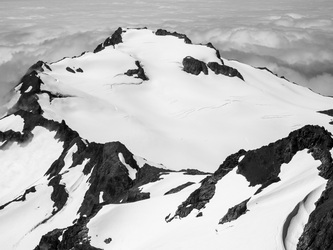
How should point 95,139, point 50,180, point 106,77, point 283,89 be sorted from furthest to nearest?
point 283,89, point 106,77, point 95,139, point 50,180

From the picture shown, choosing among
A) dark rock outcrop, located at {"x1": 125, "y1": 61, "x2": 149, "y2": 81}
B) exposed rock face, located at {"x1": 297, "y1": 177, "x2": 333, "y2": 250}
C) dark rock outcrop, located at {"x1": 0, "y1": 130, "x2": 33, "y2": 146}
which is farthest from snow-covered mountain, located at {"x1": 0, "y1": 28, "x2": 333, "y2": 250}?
dark rock outcrop, located at {"x1": 125, "y1": 61, "x2": 149, "y2": 81}

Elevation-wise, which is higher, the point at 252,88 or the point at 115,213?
the point at 115,213

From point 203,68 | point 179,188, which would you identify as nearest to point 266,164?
point 179,188

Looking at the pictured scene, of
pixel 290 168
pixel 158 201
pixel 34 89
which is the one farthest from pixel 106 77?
pixel 290 168

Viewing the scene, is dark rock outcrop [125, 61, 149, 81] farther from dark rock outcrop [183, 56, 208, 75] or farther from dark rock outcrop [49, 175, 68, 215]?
dark rock outcrop [49, 175, 68, 215]

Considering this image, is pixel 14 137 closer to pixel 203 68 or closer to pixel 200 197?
pixel 203 68

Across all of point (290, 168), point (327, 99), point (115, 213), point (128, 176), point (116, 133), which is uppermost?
point (290, 168)

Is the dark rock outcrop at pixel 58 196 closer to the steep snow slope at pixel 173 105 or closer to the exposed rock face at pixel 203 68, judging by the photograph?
the steep snow slope at pixel 173 105

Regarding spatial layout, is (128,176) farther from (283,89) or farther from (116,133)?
(283,89)
